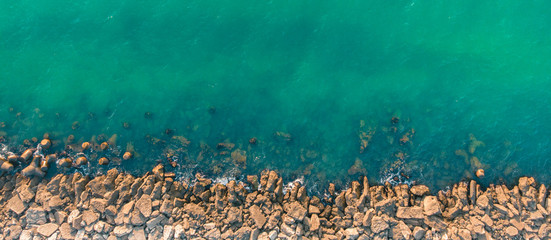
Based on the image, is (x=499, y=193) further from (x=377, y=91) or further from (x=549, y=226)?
(x=377, y=91)

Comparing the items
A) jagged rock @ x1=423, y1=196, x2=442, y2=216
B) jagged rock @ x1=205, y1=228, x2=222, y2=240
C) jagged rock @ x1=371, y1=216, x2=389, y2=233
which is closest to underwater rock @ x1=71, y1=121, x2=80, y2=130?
jagged rock @ x1=205, y1=228, x2=222, y2=240

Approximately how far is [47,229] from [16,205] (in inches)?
314

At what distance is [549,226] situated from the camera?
47156 mm

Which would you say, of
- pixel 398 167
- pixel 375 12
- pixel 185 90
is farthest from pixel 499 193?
pixel 185 90

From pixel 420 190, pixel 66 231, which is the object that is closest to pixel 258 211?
pixel 420 190

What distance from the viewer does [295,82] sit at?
5447cm

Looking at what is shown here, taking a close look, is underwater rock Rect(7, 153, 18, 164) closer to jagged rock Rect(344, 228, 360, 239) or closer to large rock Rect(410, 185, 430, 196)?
jagged rock Rect(344, 228, 360, 239)

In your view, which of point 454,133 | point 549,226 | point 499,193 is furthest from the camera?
point 454,133

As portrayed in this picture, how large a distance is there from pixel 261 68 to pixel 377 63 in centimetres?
2368

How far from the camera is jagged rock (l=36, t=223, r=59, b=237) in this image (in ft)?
158

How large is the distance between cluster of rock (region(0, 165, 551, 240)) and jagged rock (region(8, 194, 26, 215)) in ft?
0.52

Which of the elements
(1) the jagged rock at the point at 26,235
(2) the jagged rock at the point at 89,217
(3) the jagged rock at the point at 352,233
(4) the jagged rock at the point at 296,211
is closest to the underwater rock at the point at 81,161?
(2) the jagged rock at the point at 89,217

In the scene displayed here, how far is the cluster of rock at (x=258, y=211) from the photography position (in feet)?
155

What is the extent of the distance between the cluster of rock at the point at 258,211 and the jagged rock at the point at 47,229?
15 cm
